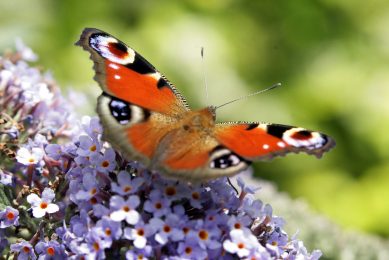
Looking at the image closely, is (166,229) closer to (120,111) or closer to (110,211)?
(110,211)

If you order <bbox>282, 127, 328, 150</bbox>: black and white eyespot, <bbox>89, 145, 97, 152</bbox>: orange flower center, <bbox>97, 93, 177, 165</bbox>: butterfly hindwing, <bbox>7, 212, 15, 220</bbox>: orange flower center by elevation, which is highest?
<bbox>282, 127, 328, 150</bbox>: black and white eyespot

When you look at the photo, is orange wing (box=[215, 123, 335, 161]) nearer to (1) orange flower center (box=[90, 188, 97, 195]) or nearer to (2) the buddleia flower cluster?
(2) the buddleia flower cluster

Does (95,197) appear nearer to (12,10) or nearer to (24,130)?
(24,130)

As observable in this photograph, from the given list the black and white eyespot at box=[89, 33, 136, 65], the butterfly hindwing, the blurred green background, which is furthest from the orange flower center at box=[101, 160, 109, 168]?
the blurred green background

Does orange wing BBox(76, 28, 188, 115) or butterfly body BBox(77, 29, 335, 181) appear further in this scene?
orange wing BBox(76, 28, 188, 115)

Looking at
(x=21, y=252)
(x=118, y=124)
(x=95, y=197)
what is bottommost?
(x=21, y=252)

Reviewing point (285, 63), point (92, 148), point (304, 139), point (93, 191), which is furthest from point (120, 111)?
point (285, 63)

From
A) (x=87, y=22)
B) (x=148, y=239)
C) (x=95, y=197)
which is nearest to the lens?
(x=148, y=239)

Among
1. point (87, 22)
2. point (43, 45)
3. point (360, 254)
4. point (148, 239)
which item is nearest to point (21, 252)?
point (148, 239)
